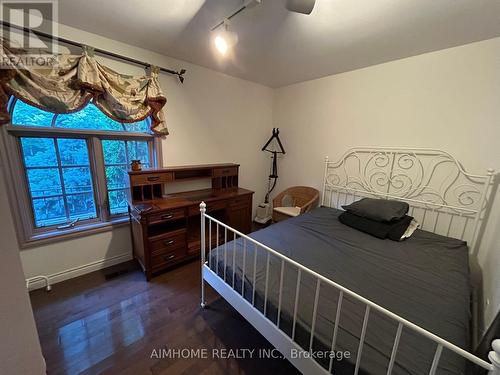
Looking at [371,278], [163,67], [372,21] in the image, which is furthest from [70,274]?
[372,21]

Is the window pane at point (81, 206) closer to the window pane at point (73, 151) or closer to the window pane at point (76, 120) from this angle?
the window pane at point (73, 151)

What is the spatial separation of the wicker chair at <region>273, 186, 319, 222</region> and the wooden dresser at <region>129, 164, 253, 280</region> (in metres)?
0.53

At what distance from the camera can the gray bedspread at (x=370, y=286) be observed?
0.91 m

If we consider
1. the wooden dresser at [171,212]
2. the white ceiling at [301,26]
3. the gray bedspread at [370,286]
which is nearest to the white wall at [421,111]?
the white ceiling at [301,26]

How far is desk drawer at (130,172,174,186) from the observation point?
2.18 m

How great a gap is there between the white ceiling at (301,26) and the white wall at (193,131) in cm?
25

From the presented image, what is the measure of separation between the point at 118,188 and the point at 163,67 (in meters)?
1.51

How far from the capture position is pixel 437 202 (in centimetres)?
214

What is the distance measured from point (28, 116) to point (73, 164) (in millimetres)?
504

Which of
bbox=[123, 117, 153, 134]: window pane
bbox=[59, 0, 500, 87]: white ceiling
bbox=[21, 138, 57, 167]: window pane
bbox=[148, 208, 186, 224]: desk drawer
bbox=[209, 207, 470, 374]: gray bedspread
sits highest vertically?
bbox=[59, 0, 500, 87]: white ceiling

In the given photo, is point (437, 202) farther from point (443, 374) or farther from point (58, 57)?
point (58, 57)

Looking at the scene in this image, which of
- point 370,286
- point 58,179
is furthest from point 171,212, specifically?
point 370,286

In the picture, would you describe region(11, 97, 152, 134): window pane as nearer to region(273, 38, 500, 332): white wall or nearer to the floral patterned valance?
the floral patterned valance

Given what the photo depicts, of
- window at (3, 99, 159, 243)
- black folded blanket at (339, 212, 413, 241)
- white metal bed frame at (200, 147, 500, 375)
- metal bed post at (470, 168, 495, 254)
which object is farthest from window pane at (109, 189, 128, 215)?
metal bed post at (470, 168, 495, 254)
